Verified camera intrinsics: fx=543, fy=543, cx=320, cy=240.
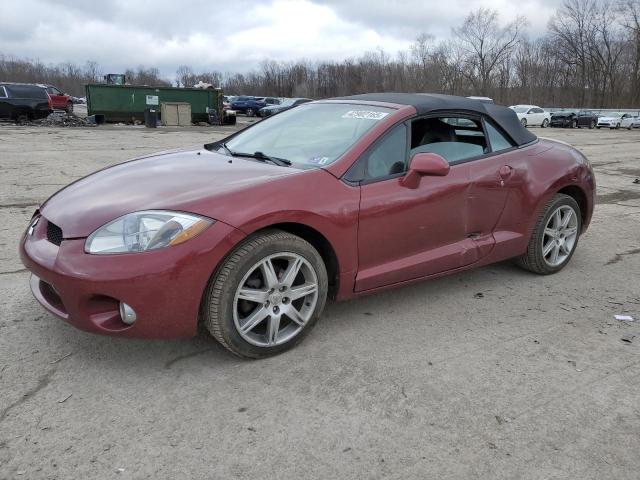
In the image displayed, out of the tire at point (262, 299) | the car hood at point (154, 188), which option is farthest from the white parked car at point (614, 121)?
the tire at point (262, 299)

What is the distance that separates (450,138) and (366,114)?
2.27ft

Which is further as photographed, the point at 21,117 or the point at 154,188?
the point at 21,117

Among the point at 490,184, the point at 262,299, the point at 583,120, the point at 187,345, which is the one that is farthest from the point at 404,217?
the point at 583,120

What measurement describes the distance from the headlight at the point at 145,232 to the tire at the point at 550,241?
9.38ft

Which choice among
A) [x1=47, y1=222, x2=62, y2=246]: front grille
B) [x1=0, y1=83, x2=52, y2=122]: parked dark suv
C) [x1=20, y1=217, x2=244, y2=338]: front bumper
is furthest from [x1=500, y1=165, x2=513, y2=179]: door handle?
[x1=0, y1=83, x2=52, y2=122]: parked dark suv

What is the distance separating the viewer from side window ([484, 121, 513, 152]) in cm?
418

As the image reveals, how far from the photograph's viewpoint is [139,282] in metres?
2.64

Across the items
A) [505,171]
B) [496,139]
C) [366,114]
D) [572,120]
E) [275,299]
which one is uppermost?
[572,120]

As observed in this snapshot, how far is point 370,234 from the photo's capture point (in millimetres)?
3332

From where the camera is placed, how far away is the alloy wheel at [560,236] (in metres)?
4.54

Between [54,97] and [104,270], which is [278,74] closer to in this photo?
[54,97]

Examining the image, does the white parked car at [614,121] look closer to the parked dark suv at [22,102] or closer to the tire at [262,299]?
the parked dark suv at [22,102]

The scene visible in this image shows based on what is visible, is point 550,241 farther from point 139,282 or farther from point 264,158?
point 139,282

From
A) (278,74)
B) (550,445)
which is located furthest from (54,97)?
(278,74)
